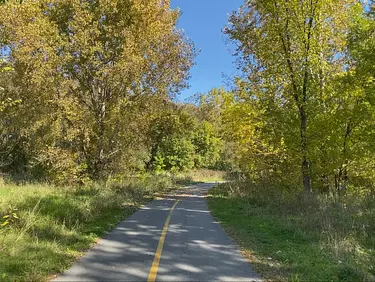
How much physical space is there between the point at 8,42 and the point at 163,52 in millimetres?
8660

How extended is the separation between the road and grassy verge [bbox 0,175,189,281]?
42 centimetres

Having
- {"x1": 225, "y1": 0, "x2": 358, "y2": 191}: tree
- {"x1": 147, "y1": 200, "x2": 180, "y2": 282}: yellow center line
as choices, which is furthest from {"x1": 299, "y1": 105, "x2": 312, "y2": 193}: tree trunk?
{"x1": 147, "y1": 200, "x2": 180, "y2": 282}: yellow center line

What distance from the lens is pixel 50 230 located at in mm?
9484

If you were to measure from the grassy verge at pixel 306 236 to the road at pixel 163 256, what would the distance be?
24.7 inches

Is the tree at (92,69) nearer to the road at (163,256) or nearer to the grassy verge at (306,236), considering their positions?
the grassy verge at (306,236)

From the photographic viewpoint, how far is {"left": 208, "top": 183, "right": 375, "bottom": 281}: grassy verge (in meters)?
7.08

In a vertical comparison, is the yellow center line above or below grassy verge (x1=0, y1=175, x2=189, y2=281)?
below

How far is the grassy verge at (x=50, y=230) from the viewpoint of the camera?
22.1 feet

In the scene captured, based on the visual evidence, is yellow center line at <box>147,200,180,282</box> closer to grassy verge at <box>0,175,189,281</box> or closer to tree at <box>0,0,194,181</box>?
grassy verge at <box>0,175,189,281</box>

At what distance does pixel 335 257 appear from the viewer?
7.81 meters

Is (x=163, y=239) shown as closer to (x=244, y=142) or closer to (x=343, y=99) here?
(x=343, y=99)

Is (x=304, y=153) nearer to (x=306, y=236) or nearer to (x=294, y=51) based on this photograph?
(x=294, y=51)

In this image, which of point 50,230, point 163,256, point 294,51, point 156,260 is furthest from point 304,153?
point 50,230

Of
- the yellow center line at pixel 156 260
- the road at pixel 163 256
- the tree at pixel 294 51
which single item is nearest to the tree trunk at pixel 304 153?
the tree at pixel 294 51
